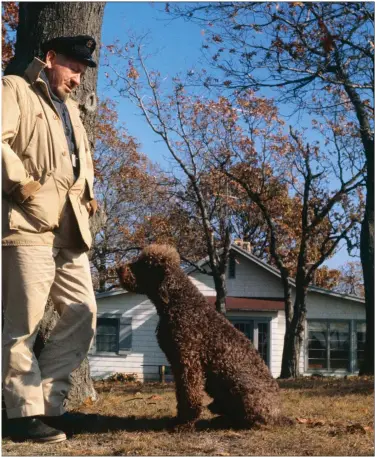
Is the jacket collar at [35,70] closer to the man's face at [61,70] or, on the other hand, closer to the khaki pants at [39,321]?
the man's face at [61,70]

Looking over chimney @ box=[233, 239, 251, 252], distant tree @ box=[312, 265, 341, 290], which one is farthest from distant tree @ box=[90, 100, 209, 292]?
distant tree @ box=[312, 265, 341, 290]

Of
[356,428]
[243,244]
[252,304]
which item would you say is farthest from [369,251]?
[243,244]

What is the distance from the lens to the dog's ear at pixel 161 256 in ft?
17.1

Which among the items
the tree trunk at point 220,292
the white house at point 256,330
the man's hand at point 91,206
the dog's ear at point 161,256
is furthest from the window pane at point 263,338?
the man's hand at point 91,206

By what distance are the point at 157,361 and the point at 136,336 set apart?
1602 mm

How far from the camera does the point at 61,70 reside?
4.86m

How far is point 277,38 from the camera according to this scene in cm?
1587

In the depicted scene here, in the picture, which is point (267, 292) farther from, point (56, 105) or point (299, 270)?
point (56, 105)

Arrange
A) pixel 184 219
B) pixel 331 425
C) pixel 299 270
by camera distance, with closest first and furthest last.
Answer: pixel 331 425, pixel 299 270, pixel 184 219

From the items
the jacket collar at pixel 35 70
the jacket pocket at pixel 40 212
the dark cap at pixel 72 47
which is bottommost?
the jacket pocket at pixel 40 212

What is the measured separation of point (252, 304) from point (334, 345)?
4618 mm

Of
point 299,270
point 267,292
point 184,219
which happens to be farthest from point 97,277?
point 299,270

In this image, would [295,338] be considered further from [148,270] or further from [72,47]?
[72,47]

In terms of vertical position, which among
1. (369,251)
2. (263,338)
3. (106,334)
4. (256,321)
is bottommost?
(263,338)
